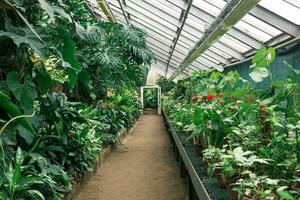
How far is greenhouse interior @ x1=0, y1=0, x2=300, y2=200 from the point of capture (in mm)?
2459

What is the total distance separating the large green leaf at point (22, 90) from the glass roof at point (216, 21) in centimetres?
235

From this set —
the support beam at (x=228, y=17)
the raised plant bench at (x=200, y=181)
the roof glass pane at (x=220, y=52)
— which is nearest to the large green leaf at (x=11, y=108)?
the raised plant bench at (x=200, y=181)

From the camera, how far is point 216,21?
4602mm

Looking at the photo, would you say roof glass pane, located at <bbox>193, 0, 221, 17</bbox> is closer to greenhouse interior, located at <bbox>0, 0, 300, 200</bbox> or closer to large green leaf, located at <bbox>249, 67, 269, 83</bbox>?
greenhouse interior, located at <bbox>0, 0, 300, 200</bbox>

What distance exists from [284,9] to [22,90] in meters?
3.10

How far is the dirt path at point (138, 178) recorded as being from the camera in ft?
14.6

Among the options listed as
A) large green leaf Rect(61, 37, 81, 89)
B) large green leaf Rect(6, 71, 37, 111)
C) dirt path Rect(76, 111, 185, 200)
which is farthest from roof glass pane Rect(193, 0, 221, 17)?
large green leaf Rect(6, 71, 37, 111)

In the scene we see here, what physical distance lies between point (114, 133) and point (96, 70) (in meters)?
1.68

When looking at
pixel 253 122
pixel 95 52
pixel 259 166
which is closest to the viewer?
pixel 259 166

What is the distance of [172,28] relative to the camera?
8.00 meters

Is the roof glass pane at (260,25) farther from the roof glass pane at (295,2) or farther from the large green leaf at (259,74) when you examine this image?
the large green leaf at (259,74)

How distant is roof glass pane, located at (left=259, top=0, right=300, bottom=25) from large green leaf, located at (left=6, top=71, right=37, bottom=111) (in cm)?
295

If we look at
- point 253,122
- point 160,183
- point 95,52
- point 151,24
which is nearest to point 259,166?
point 253,122

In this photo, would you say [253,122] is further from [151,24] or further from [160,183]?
[151,24]
